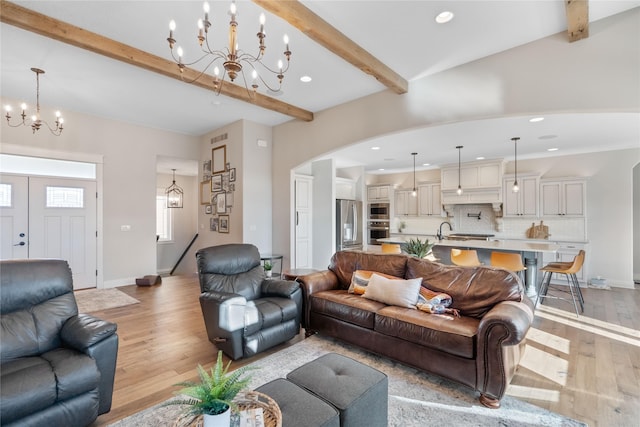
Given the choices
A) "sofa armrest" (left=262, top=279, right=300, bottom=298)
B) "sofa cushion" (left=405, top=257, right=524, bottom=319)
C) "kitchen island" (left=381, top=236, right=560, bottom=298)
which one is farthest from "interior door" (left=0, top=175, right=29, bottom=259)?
"kitchen island" (left=381, top=236, right=560, bottom=298)

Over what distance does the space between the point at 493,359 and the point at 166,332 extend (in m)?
3.38

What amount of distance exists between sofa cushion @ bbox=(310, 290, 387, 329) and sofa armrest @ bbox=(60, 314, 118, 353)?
6.15 ft

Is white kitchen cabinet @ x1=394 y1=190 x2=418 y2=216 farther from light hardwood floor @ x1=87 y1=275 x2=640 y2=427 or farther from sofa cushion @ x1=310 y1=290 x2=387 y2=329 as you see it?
sofa cushion @ x1=310 y1=290 x2=387 y2=329

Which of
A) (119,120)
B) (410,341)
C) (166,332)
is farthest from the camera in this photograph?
(119,120)

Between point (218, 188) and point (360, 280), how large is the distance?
13.8ft

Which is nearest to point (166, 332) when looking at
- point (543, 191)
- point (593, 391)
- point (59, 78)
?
point (59, 78)

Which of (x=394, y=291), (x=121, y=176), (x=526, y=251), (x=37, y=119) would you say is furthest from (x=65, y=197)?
(x=526, y=251)

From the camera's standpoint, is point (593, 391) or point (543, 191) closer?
point (593, 391)

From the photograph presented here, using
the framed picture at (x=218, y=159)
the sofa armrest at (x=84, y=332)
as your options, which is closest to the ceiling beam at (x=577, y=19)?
the sofa armrest at (x=84, y=332)

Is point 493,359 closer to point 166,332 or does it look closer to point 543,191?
point 166,332

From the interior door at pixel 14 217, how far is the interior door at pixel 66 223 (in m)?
0.07

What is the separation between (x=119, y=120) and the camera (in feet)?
18.8

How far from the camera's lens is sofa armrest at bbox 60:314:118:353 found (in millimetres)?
1873

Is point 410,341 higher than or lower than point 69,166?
lower
